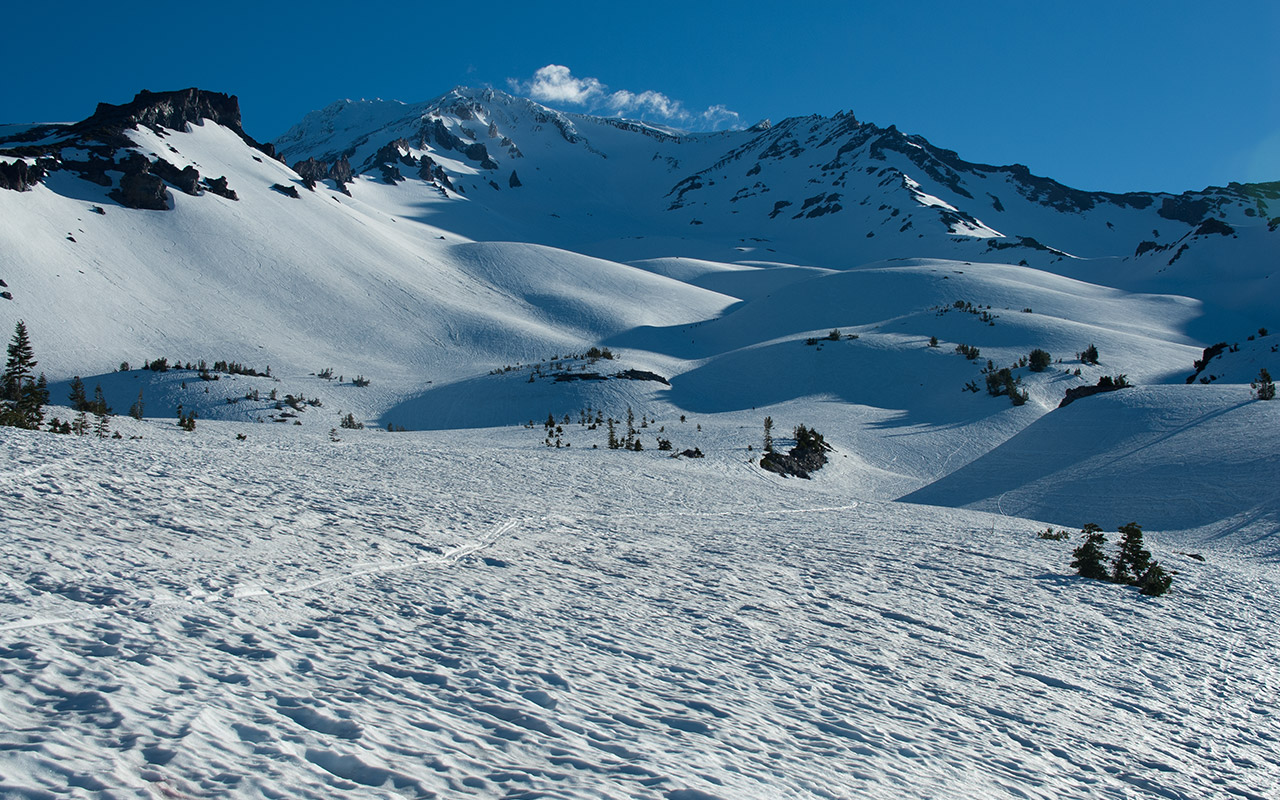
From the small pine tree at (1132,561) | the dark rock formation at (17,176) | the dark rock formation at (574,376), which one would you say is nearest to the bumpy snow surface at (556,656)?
the small pine tree at (1132,561)

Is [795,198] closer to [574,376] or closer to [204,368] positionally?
[574,376]

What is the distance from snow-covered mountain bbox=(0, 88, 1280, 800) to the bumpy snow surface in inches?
1.0

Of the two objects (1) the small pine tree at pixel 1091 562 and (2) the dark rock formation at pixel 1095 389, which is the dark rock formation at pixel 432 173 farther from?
Result: (1) the small pine tree at pixel 1091 562

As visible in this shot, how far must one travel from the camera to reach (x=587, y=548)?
276 inches

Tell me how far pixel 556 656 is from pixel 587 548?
298cm

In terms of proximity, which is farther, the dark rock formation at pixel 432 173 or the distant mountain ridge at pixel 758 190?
the dark rock formation at pixel 432 173

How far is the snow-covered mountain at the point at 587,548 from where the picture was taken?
306 centimetres

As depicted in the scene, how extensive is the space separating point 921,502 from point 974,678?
1073 centimetres

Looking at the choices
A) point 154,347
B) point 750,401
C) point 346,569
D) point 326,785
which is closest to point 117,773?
point 326,785

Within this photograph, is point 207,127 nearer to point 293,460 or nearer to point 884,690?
point 293,460

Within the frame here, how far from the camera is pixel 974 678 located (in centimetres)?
444

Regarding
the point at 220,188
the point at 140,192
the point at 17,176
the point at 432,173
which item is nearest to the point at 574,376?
the point at 140,192

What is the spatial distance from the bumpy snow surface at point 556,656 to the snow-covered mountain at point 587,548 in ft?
0.08

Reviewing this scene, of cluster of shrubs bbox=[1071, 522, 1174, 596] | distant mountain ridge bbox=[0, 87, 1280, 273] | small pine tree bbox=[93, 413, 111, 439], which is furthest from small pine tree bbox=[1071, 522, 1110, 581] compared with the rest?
distant mountain ridge bbox=[0, 87, 1280, 273]
